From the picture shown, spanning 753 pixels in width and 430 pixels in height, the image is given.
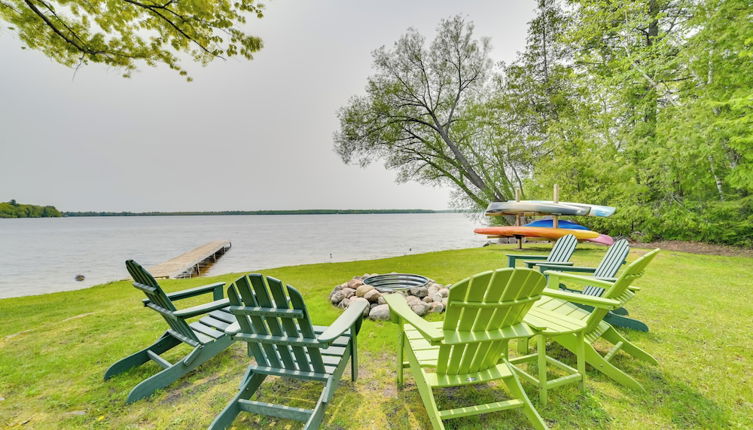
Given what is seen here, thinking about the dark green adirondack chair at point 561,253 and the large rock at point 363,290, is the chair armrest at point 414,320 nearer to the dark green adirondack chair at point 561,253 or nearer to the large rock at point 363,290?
the large rock at point 363,290

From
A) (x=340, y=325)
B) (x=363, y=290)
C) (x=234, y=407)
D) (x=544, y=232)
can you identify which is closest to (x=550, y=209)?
(x=544, y=232)

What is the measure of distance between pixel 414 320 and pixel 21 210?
11997cm

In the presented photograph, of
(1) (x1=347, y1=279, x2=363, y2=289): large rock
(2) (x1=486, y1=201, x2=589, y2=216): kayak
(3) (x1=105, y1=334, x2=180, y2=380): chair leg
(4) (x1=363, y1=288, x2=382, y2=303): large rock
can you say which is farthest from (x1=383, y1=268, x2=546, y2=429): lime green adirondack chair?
(2) (x1=486, y1=201, x2=589, y2=216): kayak

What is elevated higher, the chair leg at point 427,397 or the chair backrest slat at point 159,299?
the chair backrest slat at point 159,299

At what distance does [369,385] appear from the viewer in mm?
2637

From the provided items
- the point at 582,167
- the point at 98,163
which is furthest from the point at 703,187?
the point at 98,163

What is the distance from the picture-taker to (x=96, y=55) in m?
6.15

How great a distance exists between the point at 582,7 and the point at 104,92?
64.5 feet

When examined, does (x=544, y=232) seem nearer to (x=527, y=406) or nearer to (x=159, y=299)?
(x=527, y=406)

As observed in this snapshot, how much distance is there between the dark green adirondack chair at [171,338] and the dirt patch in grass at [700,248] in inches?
530

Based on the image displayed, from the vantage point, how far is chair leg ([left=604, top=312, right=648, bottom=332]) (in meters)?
3.57

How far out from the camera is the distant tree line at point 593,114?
9117 mm

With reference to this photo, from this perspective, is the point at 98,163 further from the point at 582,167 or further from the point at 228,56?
the point at 582,167

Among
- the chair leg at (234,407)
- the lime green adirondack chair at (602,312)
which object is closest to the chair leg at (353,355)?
the chair leg at (234,407)
